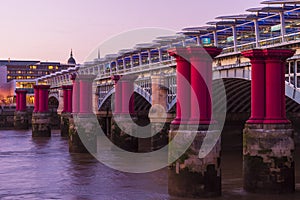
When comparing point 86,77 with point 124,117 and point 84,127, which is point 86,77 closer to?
point 84,127

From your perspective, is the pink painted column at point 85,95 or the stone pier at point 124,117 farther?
the pink painted column at point 85,95

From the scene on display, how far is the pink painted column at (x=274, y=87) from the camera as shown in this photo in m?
17.6

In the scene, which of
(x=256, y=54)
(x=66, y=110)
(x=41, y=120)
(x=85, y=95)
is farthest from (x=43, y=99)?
(x=256, y=54)

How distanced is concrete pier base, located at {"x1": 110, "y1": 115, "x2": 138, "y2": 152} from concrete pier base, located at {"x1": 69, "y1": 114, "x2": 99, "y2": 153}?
137 centimetres

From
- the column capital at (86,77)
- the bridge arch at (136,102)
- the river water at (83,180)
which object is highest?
the column capital at (86,77)

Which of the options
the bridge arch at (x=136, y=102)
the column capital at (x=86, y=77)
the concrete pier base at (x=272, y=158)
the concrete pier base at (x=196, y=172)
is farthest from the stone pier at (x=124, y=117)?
the concrete pier base at (x=196, y=172)

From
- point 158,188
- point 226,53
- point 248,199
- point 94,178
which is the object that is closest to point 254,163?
point 248,199

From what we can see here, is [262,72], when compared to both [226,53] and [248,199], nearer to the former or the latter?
[248,199]

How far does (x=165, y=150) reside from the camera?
115 ft

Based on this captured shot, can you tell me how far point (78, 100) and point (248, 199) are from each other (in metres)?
20.2

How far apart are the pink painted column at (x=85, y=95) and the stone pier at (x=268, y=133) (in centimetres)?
1768

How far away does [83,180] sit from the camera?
2294 centimetres

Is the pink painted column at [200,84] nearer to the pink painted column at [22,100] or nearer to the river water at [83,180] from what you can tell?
Answer: the river water at [83,180]

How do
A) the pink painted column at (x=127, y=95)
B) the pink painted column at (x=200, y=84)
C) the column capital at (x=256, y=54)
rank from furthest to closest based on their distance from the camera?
the pink painted column at (x=127, y=95)
the column capital at (x=256, y=54)
the pink painted column at (x=200, y=84)
